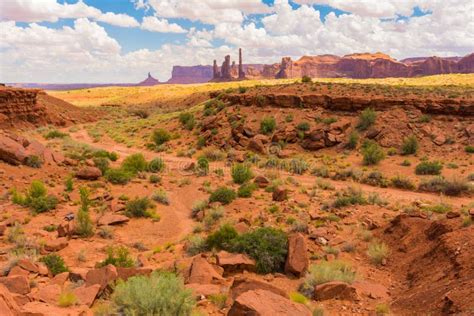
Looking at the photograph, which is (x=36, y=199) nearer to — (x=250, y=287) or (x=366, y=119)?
(x=250, y=287)

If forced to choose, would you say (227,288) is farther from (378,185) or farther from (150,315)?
(378,185)

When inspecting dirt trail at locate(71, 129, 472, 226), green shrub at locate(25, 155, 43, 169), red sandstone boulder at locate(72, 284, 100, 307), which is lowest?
dirt trail at locate(71, 129, 472, 226)

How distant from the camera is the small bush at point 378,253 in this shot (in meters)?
9.80

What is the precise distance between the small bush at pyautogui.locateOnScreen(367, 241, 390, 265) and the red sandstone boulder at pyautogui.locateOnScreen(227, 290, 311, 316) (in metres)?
4.24

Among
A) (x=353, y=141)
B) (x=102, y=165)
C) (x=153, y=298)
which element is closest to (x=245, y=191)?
(x=102, y=165)

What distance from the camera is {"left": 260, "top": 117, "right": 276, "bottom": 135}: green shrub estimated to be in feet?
100

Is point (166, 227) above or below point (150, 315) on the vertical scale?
below

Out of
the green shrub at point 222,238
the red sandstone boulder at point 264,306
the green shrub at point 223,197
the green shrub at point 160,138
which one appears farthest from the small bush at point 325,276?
the green shrub at point 160,138

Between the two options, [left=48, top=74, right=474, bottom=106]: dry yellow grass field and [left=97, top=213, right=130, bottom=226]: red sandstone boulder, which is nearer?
[left=97, top=213, right=130, bottom=226]: red sandstone boulder

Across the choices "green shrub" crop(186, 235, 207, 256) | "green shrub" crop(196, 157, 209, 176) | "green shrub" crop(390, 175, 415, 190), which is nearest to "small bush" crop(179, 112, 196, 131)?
"green shrub" crop(196, 157, 209, 176)

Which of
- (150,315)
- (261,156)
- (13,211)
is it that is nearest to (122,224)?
(13,211)

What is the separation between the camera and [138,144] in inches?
1367

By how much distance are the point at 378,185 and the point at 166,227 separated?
35.7 ft

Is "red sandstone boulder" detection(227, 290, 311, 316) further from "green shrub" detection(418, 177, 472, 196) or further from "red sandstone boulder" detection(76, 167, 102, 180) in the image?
"red sandstone boulder" detection(76, 167, 102, 180)
